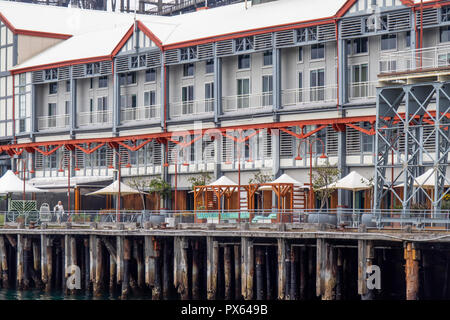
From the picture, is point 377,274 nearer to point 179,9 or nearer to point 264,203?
point 264,203

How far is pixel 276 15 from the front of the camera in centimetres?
7288

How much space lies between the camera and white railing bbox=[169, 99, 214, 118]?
75688mm

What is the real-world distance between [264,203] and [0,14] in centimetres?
2923

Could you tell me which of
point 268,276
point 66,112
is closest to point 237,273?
point 268,276

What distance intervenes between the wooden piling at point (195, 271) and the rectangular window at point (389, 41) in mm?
17238

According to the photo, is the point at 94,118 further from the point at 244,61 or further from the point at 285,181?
the point at 285,181

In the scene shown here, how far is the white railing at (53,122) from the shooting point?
279 ft

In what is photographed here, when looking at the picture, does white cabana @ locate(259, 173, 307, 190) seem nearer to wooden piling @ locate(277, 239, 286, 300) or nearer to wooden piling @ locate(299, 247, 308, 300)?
wooden piling @ locate(299, 247, 308, 300)

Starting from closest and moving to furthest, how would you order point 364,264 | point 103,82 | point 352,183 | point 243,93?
point 364,264 < point 352,183 < point 243,93 < point 103,82

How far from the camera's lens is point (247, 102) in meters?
73.7

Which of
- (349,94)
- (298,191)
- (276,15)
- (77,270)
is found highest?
(276,15)

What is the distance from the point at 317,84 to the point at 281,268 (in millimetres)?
20921

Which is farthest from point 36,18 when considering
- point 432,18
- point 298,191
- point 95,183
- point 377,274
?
point 377,274

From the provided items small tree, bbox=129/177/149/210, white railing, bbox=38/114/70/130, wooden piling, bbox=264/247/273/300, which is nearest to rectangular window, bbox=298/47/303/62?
small tree, bbox=129/177/149/210
